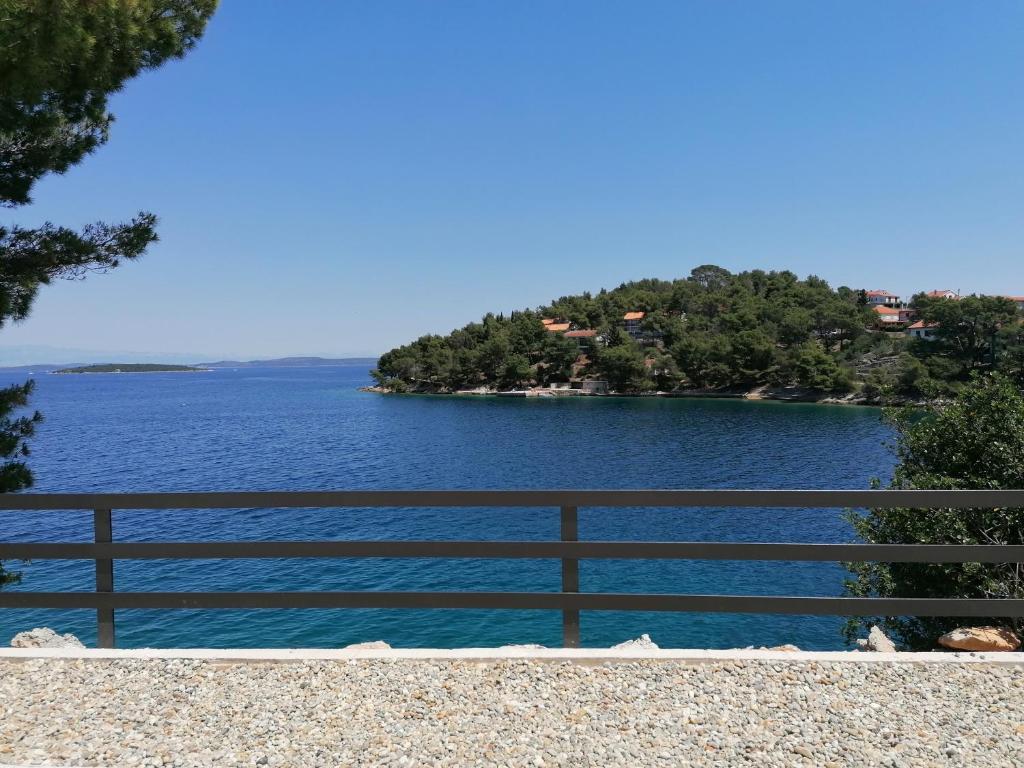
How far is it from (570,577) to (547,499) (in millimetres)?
598

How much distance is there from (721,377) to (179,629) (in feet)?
297

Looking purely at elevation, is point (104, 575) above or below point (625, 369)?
below

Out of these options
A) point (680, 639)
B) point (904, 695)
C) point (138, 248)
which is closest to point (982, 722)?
point (904, 695)

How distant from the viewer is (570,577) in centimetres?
428

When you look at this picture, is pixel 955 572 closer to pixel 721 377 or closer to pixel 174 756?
pixel 174 756

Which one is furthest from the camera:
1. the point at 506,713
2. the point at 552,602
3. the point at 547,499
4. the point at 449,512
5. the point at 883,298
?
the point at 883,298

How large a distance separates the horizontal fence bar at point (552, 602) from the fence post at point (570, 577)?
0.22 feet

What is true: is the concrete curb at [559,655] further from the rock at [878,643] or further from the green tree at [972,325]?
the green tree at [972,325]

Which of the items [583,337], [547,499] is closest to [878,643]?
[547,499]

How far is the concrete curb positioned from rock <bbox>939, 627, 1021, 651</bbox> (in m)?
1.42

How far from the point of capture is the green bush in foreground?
7.18 metres

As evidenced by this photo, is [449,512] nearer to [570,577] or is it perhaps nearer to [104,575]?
[104,575]

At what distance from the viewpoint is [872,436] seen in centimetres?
4934

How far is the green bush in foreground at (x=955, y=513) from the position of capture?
718 cm
